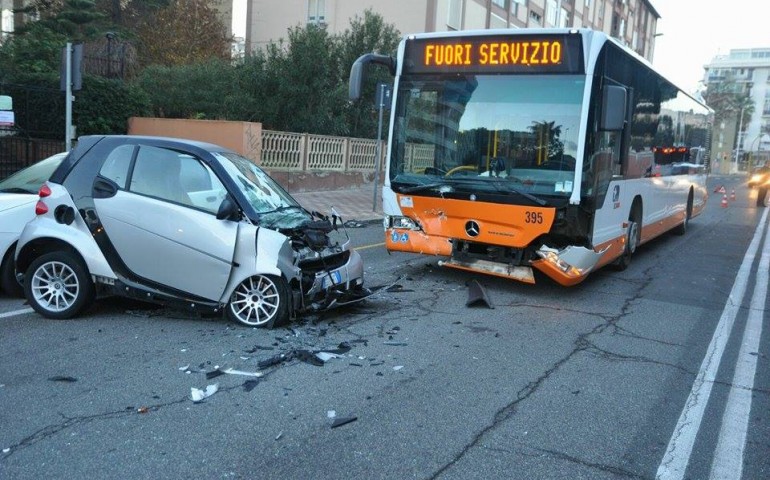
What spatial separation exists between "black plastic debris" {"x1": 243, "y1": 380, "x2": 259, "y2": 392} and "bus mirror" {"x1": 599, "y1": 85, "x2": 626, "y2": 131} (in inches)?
187

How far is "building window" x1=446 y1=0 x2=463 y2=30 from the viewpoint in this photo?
3294cm

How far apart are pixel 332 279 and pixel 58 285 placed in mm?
2484

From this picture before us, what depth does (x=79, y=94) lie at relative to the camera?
1738cm

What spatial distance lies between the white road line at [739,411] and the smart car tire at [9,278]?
21.0ft

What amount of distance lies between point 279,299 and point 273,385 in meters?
1.29

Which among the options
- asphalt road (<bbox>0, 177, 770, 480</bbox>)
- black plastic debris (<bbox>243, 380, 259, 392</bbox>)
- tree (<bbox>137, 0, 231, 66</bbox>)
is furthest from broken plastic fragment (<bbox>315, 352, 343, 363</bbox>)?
tree (<bbox>137, 0, 231, 66</bbox>)

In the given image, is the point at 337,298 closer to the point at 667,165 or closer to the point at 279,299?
the point at 279,299

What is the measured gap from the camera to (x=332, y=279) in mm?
6379

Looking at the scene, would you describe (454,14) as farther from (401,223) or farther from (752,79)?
(752,79)

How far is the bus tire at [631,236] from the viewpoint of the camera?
1000 cm

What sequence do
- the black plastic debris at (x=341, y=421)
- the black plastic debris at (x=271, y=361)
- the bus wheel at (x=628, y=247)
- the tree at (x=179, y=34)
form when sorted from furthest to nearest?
1. the tree at (x=179, y=34)
2. the bus wheel at (x=628, y=247)
3. the black plastic debris at (x=271, y=361)
4. the black plastic debris at (x=341, y=421)

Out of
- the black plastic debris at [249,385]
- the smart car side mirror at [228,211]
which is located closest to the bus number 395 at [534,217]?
the smart car side mirror at [228,211]

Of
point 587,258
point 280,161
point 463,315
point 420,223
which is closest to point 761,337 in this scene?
point 587,258

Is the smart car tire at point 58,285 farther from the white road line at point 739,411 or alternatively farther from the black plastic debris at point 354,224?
the black plastic debris at point 354,224
